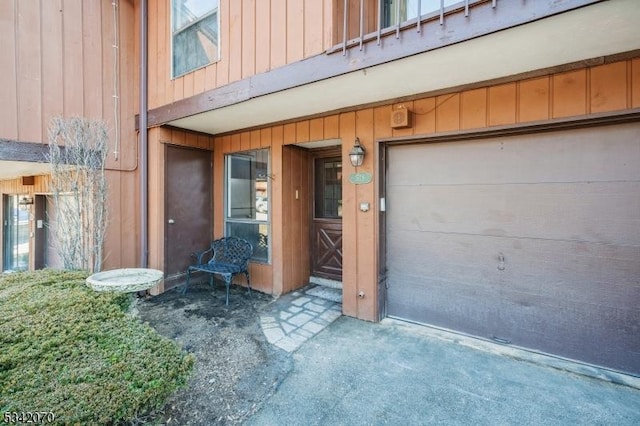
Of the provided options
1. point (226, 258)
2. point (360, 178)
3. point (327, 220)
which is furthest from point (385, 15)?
point (226, 258)

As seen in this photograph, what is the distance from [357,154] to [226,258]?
8.52 feet

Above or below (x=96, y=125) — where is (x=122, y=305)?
below

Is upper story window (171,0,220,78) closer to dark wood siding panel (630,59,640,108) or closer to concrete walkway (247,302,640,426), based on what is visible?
concrete walkway (247,302,640,426)

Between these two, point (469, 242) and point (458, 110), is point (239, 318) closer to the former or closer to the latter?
point (469, 242)

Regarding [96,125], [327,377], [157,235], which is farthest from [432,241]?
[96,125]

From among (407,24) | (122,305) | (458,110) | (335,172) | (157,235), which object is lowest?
(122,305)

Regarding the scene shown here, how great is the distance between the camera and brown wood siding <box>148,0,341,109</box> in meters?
2.67

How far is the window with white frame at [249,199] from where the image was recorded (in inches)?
169

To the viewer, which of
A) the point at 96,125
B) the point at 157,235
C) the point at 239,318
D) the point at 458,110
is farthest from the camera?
the point at 157,235

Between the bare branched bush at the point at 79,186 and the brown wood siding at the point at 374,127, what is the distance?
154 cm

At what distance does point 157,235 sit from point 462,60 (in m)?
4.13

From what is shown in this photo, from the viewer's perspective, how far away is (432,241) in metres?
3.10

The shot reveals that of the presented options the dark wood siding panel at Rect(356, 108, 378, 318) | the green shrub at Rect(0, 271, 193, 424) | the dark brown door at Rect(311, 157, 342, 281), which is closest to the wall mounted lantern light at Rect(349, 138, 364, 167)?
the dark wood siding panel at Rect(356, 108, 378, 318)

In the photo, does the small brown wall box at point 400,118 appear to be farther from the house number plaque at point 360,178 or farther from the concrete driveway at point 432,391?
the concrete driveway at point 432,391
